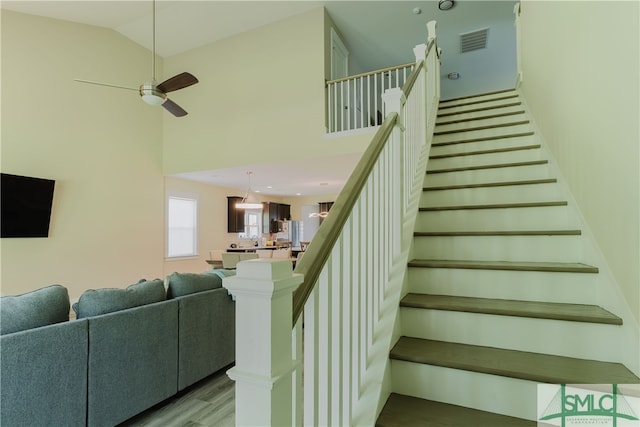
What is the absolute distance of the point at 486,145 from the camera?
9.80 feet

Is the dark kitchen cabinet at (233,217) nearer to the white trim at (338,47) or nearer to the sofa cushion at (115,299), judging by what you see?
the white trim at (338,47)

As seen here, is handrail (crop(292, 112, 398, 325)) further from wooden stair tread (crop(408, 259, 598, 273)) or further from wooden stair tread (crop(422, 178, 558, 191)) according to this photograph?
wooden stair tread (crop(422, 178, 558, 191))

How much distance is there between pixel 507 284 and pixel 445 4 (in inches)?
209

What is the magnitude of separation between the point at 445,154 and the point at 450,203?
2.35ft

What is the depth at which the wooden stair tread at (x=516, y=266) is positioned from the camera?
5.20ft

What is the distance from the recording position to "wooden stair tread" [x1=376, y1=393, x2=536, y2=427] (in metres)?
1.22

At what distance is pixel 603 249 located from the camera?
1.55 m

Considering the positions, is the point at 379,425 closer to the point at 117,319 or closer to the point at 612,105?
the point at 612,105

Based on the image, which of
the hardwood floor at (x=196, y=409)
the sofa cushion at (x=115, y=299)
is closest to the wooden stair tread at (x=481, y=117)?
the sofa cushion at (x=115, y=299)

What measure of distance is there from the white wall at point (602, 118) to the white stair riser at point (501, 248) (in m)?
0.18

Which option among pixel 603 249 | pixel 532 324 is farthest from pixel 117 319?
pixel 603 249

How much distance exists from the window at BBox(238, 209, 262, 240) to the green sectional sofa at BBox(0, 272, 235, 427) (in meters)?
6.59

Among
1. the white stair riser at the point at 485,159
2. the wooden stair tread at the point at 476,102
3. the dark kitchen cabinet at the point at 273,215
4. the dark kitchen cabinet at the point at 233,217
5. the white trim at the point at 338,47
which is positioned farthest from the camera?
the dark kitchen cabinet at the point at 273,215

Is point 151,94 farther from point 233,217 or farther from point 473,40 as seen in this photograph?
point 473,40
